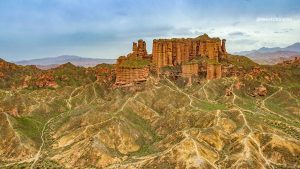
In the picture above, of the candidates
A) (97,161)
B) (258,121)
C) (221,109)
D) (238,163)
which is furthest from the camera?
(221,109)

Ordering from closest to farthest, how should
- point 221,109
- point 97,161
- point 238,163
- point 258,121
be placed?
point 238,163, point 97,161, point 258,121, point 221,109

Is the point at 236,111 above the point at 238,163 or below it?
above

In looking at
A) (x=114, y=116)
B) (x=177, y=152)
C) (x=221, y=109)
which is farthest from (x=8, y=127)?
(x=221, y=109)

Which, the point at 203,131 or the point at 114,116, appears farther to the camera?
the point at 114,116

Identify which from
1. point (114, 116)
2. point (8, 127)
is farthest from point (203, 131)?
point (8, 127)

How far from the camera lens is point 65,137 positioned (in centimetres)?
19375

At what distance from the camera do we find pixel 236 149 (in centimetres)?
16175

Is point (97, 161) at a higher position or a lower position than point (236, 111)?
lower

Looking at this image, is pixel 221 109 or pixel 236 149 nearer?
pixel 236 149

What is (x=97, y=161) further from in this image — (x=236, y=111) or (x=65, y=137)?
(x=236, y=111)

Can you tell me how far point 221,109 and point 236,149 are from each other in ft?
109

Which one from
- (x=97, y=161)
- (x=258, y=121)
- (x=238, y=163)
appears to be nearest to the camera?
(x=238, y=163)

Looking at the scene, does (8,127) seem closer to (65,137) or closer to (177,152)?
(65,137)

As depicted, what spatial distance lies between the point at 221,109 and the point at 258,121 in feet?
62.1
